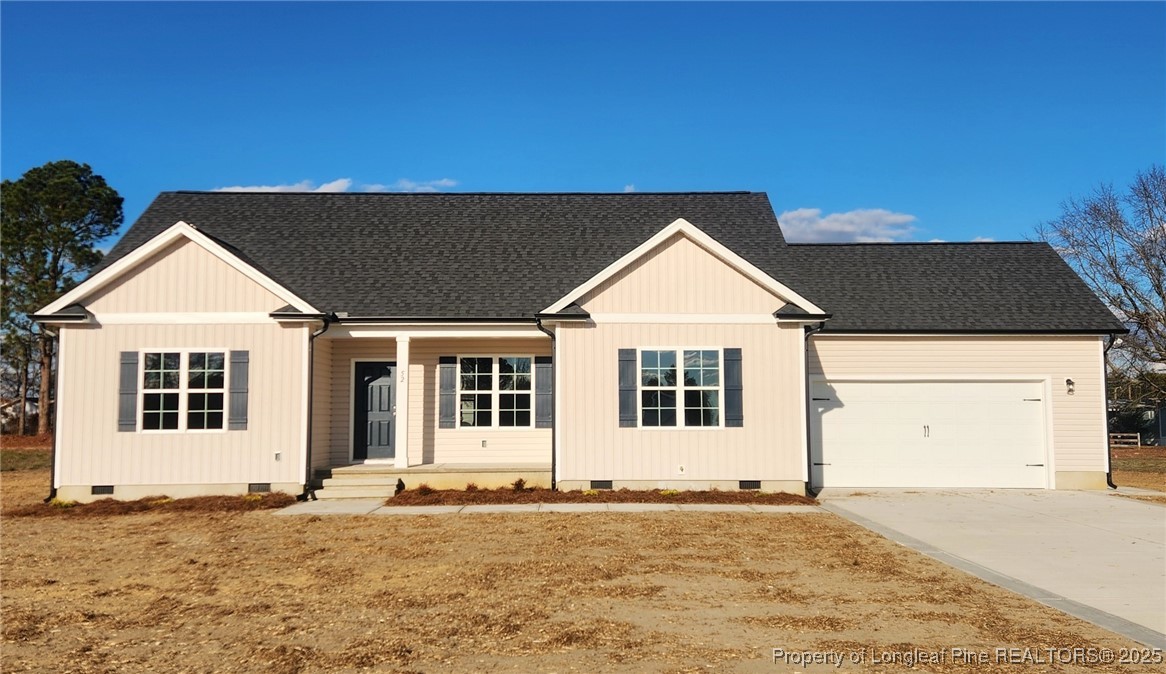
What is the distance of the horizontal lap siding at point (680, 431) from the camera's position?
13.9m

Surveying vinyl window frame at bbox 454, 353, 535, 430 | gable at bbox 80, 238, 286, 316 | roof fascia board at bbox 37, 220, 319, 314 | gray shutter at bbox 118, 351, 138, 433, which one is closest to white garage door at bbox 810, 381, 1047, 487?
vinyl window frame at bbox 454, 353, 535, 430

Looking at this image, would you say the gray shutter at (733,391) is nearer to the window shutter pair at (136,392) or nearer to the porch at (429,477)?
the porch at (429,477)

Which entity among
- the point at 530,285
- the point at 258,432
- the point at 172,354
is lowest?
the point at 258,432

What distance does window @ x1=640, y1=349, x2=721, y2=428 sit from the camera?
551 inches

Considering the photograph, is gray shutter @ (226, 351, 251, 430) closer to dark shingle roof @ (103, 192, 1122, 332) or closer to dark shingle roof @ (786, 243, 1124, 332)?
dark shingle roof @ (103, 192, 1122, 332)

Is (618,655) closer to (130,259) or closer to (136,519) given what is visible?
(136,519)

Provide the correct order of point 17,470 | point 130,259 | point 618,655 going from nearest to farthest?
1. point 618,655
2. point 130,259
3. point 17,470

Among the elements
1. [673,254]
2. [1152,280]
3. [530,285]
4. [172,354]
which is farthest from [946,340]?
[1152,280]

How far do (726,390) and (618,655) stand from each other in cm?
891

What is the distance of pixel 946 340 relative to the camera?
615 inches

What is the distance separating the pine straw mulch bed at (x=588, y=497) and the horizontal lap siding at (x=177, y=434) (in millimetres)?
2235

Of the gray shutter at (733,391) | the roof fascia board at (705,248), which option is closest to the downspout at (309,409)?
the roof fascia board at (705,248)

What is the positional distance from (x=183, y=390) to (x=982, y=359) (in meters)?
14.5

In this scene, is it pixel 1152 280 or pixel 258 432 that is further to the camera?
pixel 1152 280
